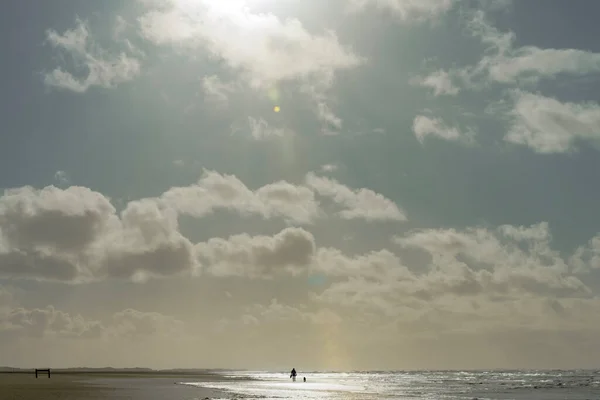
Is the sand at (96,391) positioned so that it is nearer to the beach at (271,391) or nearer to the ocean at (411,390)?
the beach at (271,391)

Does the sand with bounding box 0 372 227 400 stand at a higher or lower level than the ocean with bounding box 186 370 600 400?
higher

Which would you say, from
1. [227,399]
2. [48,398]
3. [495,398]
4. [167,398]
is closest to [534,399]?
[495,398]

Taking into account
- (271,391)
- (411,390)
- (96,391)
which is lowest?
(411,390)

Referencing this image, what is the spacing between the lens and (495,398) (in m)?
68.6

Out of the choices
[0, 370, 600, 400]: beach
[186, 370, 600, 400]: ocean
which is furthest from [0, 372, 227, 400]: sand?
[186, 370, 600, 400]: ocean

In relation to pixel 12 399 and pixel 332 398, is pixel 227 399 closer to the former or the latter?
pixel 332 398

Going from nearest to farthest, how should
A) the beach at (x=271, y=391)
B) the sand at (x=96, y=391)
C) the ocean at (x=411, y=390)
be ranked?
the sand at (x=96, y=391) → the beach at (x=271, y=391) → the ocean at (x=411, y=390)

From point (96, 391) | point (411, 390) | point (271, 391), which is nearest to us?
point (96, 391)

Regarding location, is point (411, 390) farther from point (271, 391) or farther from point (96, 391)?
point (96, 391)

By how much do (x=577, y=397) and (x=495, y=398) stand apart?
11.8m

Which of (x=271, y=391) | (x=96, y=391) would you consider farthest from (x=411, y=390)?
(x=96, y=391)

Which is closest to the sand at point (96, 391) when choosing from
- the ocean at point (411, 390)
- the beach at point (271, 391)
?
the beach at point (271, 391)

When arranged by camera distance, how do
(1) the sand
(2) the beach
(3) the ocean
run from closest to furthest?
(1) the sand, (2) the beach, (3) the ocean

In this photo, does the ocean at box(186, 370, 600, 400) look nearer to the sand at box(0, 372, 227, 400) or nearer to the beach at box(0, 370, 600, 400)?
the beach at box(0, 370, 600, 400)
